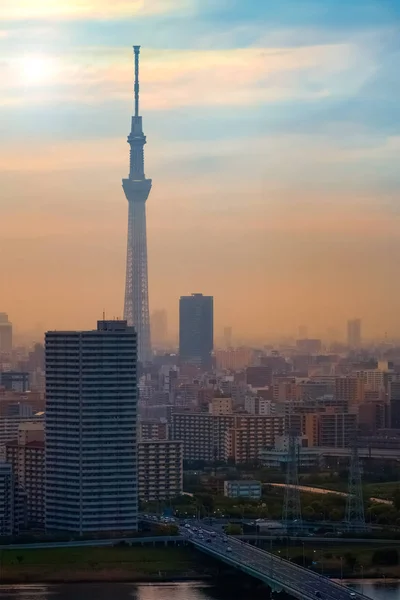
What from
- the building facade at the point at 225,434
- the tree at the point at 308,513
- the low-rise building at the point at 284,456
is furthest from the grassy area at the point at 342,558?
the building facade at the point at 225,434

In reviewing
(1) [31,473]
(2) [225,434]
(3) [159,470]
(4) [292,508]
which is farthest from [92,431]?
(2) [225,434]

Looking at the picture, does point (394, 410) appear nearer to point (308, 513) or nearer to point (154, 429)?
point (154, 429)

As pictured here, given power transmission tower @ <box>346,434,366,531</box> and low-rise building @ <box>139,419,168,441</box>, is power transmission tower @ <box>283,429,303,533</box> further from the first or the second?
low-rise building @ <box>139,419,168,441</box>

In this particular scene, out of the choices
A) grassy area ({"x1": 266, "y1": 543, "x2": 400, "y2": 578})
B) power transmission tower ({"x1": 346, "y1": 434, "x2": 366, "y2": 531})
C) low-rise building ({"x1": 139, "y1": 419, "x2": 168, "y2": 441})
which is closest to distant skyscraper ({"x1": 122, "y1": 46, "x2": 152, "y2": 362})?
low-rise building ({"x1": 139, "y1": 419, "x2": 168, "y2": 441})

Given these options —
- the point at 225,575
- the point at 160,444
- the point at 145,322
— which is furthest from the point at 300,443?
the point at 145,322

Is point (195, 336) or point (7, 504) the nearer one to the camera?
point (7, 504)

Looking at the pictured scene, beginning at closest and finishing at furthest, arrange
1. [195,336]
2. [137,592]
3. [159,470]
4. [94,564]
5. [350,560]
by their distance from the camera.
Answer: [137,592], [350,560], [94,564], [159,470], [195,336]
